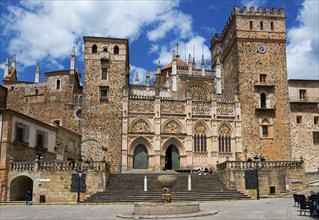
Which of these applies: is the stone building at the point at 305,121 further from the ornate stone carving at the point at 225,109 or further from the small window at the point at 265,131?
the ornate stone carving at the point at 225,109

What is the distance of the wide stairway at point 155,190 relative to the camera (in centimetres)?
2533

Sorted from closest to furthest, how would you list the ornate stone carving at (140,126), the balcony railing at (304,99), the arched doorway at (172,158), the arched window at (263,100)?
the ornate stone carving at (140,126), the arched doorway at (172,158), the balcony railing at (304,99), the arched window at (263,100)

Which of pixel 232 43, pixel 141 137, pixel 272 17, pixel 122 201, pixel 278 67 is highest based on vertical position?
pixel 272 17

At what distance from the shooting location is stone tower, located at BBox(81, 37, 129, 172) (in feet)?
123

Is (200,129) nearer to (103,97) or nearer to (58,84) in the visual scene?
(103,97)

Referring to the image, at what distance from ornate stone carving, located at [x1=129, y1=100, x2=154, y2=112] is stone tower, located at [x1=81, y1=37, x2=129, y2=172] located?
118 centimetres

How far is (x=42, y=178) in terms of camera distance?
27.3 m

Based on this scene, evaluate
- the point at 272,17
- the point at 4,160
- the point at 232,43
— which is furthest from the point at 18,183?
→ the point at 272,17

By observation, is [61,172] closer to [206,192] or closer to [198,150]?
[206,192]

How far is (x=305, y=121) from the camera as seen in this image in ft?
132

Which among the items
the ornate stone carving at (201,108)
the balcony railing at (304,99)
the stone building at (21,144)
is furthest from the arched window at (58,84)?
the balcony railing at (304,99)

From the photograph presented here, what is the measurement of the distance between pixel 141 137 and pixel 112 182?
9853 millimetres

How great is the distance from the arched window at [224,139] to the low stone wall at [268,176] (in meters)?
9.77

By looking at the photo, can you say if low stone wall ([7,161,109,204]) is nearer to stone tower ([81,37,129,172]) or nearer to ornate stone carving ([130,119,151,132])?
stone tower ([81,37,129,172])
